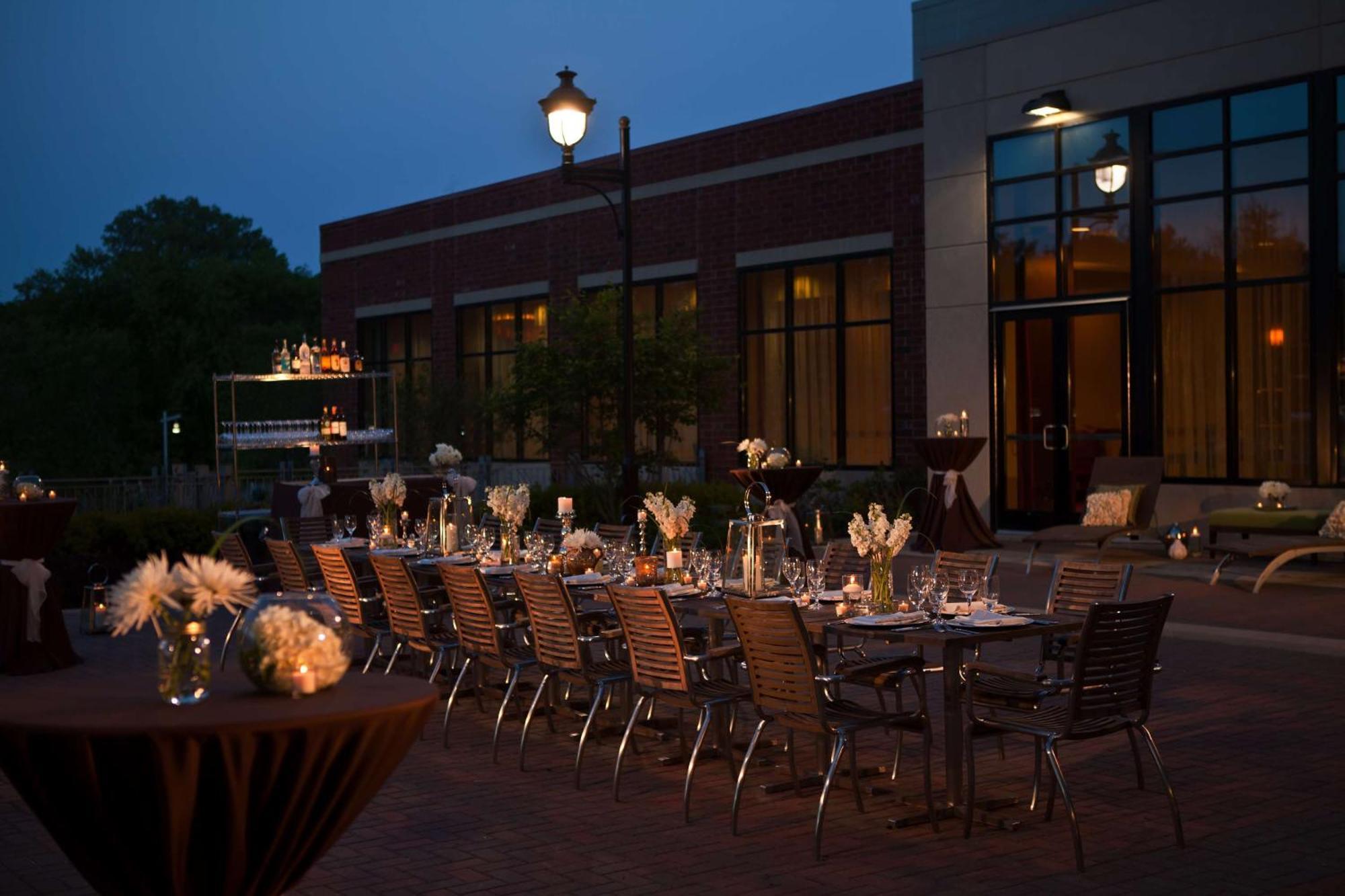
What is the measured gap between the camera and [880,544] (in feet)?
25.0

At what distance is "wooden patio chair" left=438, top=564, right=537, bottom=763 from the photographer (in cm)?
847

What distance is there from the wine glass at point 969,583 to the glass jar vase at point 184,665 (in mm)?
4043

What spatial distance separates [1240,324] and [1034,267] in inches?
114

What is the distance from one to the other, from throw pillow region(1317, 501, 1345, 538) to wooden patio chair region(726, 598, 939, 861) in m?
9.02

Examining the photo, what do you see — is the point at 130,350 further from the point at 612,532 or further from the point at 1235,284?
the point at 612,532

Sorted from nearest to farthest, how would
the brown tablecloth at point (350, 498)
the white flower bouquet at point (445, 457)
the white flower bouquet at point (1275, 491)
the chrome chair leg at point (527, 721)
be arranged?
the chrome chair leg at point (527, 721), the white flower bouquet at point (1275, 491), the white flower bouquet at point (445, 457), the brown tablecloth at point (350, 498)

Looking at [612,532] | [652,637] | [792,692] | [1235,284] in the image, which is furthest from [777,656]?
[1235,284]

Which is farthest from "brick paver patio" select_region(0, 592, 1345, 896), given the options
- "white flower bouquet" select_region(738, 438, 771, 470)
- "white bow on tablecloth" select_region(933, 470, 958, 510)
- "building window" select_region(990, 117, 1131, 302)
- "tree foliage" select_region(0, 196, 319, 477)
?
"tree foliage" select_region(0, 196, 319, 477)

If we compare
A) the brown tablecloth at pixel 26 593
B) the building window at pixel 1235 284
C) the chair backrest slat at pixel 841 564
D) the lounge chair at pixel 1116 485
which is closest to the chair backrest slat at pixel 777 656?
the chair backrest slat at pixel 841 564

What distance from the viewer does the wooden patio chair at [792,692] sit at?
255 inches

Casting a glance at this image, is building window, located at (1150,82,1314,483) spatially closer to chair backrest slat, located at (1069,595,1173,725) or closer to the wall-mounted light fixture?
the wall-mounted light fixture

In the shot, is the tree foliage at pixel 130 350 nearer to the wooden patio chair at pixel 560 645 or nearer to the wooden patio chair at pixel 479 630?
the wooden patio chair at pixel 479 630

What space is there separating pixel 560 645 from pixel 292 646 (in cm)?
405

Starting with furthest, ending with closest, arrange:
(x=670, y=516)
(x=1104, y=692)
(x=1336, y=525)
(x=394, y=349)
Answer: (x=394, y=349), (x=1336, y=525), (x=670, y=516), (x=1104, y=692)
